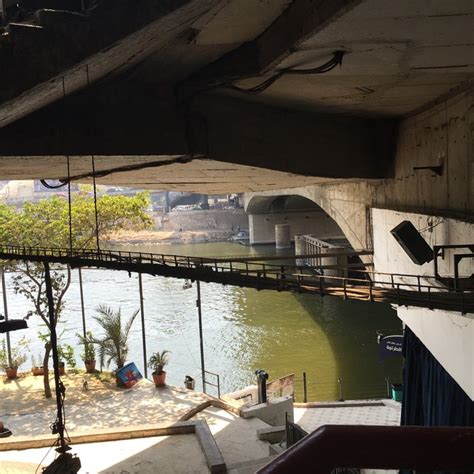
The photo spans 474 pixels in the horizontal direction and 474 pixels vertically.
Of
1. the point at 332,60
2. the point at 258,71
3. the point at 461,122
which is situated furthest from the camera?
the point at 461,122

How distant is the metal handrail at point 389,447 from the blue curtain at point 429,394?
16.2ft

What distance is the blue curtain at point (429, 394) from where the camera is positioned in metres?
5.87

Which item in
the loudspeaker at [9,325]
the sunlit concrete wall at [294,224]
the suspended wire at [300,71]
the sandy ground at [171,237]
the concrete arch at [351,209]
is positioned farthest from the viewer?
the sandy ground at [171,237]

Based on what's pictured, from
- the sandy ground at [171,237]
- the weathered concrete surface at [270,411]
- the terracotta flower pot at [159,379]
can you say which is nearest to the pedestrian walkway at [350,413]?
the weathered concrete surface at [270,411]

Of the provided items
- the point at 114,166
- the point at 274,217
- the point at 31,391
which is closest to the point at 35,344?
the point at 31,391

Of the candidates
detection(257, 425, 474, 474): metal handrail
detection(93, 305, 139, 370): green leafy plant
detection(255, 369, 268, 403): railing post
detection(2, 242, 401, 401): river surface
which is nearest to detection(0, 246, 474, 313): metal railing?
detection(257, 425, 474, 474): metal handrail

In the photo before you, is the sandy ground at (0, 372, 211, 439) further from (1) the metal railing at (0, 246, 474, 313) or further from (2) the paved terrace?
(1) the metal railing at (0, 246, 474, 313)

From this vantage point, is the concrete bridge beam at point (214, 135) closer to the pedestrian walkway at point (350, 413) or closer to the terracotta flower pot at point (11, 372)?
the pedestrian walkway at point (350, 413)

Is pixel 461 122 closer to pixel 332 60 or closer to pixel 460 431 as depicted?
pixel 332 60

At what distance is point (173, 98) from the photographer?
20.6 ft

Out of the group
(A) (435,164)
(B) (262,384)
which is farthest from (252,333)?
(A) (435,164)

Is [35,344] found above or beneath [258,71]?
beneath

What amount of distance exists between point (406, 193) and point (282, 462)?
7.03 m

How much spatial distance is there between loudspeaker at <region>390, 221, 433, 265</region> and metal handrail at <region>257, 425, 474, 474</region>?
504 centimetres
